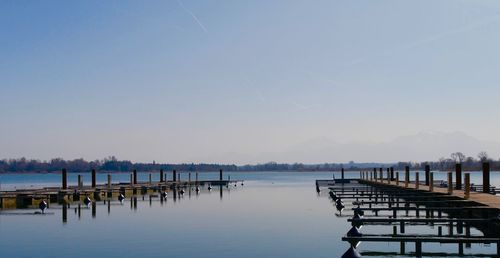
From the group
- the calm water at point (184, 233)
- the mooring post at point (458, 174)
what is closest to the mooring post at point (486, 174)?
the mooring post at point (458, 174)

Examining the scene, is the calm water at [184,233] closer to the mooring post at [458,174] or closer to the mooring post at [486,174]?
the mooring post at [486,174]

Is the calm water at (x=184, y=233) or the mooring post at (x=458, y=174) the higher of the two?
the mooring post at (x=458, y=174)

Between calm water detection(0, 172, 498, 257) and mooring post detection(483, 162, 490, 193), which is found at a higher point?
mooring post detection(483, 162, 490, 193)

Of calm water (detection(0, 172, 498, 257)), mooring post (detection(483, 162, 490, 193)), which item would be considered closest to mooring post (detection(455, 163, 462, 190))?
mooring post (detection(483, 162, 490, 193))

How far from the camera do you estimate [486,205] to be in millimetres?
29938

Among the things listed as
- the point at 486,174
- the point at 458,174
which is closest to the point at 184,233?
the point at 486,174

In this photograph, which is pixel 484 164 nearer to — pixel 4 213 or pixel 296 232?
pixel 296 232

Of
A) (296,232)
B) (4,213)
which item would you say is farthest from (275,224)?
(4,213)

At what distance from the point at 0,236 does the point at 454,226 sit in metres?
21.1

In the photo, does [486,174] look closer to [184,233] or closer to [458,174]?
[458,174]

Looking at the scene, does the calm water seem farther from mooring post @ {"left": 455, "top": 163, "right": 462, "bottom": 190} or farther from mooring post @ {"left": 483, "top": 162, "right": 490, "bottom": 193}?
mooring post @ {"left": 455, "top": 163, "right": 462, "bottom": 190}

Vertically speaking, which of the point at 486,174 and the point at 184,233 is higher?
the point at 486,174

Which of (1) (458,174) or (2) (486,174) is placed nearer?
(2) (486,174)

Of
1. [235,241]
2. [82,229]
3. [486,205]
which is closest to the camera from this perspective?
[235,241]
